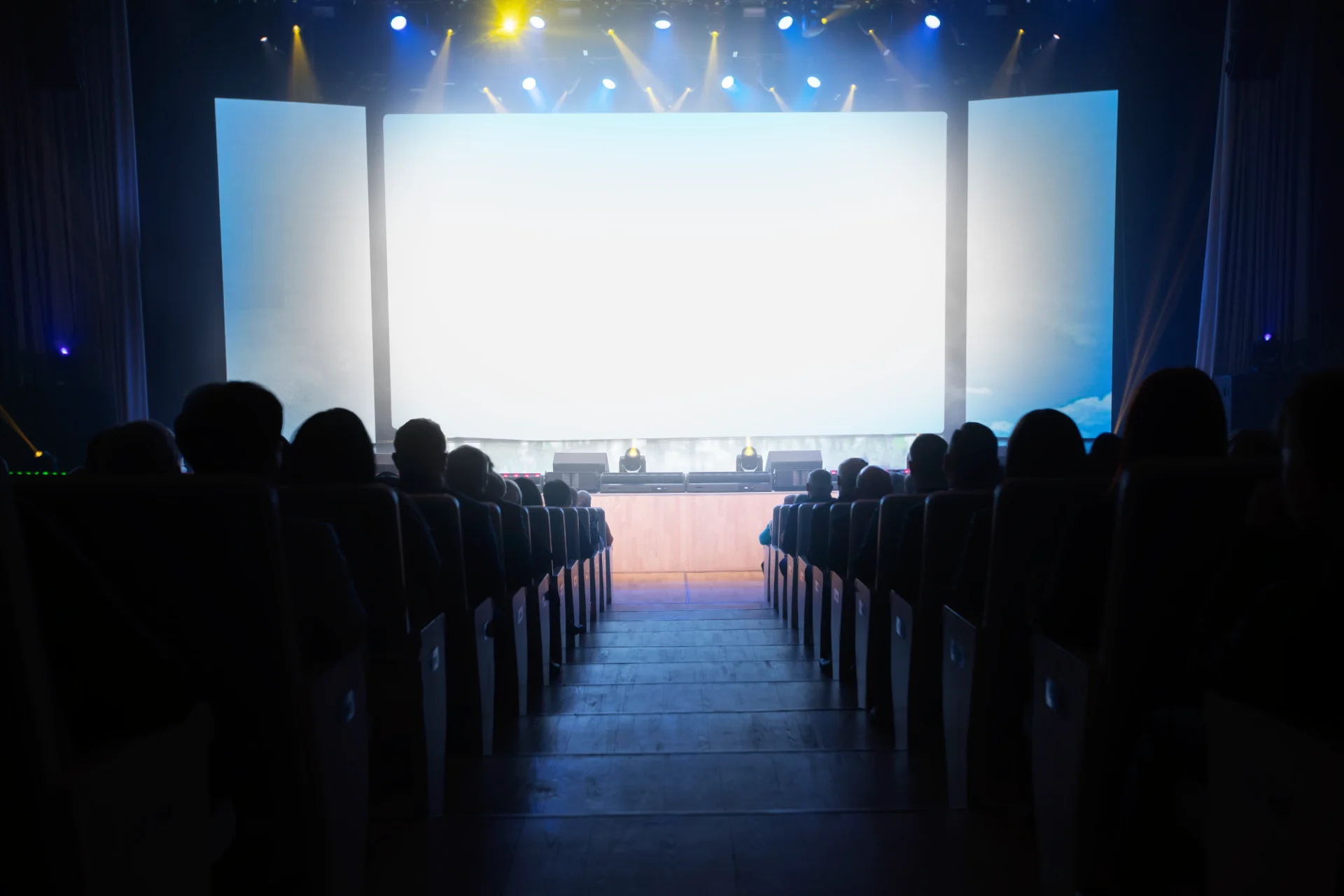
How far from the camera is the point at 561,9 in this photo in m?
7.51

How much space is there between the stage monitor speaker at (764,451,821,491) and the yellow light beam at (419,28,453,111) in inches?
200

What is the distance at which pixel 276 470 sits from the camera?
1.46m

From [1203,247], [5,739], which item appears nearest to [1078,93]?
[1203,247]

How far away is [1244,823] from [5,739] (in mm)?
1417

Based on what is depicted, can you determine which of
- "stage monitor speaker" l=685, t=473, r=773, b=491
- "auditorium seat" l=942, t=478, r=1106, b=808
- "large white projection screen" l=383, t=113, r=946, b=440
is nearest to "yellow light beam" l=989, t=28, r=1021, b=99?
"large white projection screen" l=383, t=113, r=946, b=440

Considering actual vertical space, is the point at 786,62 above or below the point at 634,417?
above

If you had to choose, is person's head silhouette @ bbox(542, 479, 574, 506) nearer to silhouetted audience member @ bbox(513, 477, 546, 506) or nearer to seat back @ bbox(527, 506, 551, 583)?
silhouetted audience member @ bbox(513, 477, 546, 506)

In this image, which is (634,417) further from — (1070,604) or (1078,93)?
(1070,604)

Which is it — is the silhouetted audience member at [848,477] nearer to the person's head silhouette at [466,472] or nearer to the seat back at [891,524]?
the seat back at [891,524]

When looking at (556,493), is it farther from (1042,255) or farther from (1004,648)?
(1042,255)

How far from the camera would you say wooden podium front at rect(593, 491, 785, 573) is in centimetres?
720

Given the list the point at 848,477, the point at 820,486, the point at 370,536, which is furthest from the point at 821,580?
the point at 370,536

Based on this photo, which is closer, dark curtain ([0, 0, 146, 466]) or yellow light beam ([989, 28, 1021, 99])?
dark curtain ([0, 0, 146, 466])

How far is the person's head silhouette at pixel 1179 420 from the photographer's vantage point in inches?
54.7
